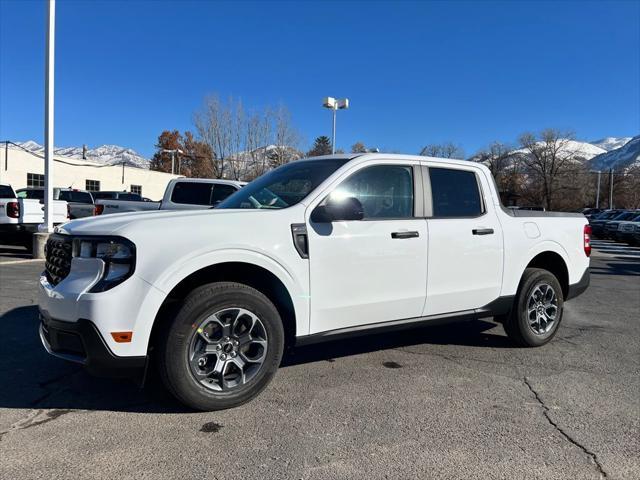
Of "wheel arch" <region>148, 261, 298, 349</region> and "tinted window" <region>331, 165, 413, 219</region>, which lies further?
"tinted window" <region>331, 165, 413, 219</region>

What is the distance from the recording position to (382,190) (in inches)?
165

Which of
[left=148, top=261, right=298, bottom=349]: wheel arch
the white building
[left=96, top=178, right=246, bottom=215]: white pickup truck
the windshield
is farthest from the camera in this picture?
the white building

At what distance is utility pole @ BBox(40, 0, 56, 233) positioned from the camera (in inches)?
470

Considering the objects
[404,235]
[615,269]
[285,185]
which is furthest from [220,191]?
[615,269]

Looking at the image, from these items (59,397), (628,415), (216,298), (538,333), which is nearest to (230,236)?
(216,298)

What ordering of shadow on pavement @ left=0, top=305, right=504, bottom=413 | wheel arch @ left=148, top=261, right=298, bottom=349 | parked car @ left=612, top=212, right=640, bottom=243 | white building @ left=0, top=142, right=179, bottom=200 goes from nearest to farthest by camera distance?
1. wheel arch @ left=148, top=261, right=298, bottom=349
2. shadow on pavement @ left=0, top=305, right=504, bottom=413
3. parked car @ left=612, top=212, right=640, bottom=243
4. white building @ left=0, top=142, right=179, bottom=200

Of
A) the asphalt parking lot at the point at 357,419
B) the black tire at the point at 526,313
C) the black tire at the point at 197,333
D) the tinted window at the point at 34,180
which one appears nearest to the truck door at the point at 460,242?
the black tire at the point at 526,313

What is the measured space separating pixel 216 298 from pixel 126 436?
3.27 ft

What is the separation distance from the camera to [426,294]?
4270 mm

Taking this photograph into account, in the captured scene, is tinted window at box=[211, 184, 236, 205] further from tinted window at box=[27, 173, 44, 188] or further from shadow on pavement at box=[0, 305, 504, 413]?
tinted window at box=[27, 173, 44, 188]

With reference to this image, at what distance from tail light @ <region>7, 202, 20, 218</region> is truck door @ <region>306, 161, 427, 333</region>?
11.0 m

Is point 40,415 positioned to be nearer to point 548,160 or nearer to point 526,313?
point 526,313

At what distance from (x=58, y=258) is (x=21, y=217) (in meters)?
10.3

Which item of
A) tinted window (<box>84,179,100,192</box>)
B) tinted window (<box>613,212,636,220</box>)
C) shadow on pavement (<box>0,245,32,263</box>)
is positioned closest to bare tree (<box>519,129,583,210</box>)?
tinted window (<box>613,212,636,220</box>)
